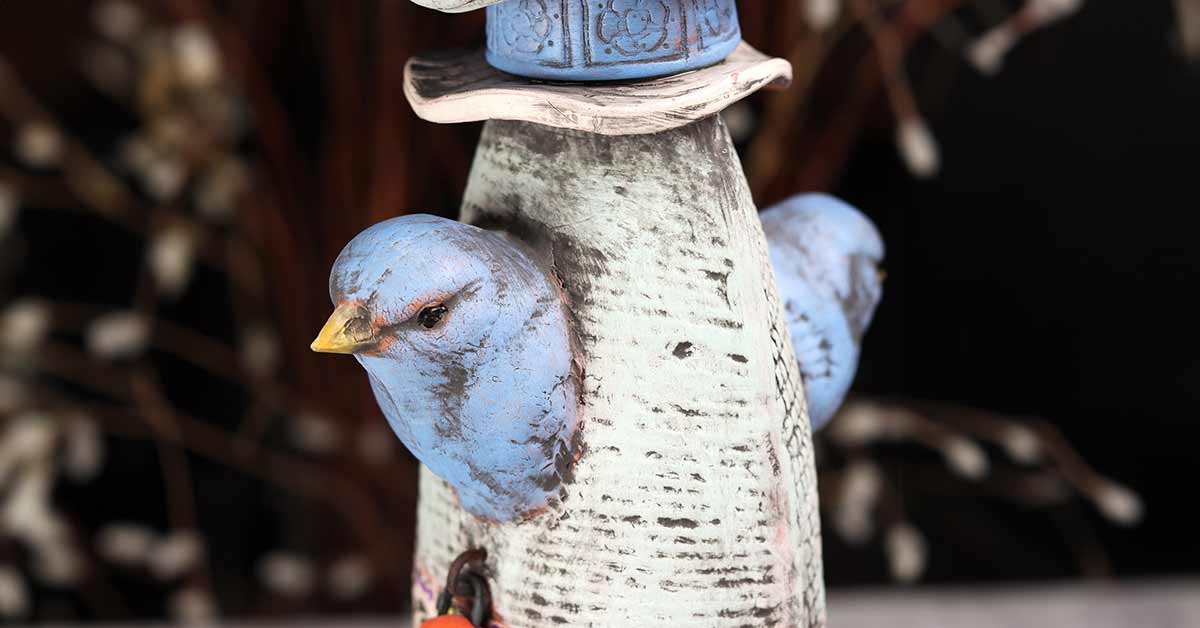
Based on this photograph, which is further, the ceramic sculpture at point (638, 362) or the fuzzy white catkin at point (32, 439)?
the fuzzy white catkin at point (32, 439)

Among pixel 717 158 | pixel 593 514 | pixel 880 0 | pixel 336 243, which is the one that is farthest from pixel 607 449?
pixel 880 0

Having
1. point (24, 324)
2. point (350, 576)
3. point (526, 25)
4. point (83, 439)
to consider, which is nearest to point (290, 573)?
point (350, 576)

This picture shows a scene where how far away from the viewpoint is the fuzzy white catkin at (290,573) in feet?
3.93

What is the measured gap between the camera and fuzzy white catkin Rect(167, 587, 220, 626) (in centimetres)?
118

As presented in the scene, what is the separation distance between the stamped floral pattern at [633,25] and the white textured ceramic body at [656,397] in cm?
4

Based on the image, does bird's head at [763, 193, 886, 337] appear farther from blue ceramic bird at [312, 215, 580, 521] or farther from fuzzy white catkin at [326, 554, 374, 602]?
fuzzy white catkin at [326, 554, 374, 602]

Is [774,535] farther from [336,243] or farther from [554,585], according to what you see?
[336,243]

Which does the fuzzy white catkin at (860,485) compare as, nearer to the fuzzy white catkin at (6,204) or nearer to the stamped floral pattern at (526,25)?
the stamped floral pattern at (526,25)

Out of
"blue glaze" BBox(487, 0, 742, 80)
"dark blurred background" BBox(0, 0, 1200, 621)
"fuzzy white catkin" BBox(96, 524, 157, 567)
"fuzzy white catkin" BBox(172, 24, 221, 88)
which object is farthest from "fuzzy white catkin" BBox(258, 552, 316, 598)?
"blue glaze" BBox(487, 0, 742, 80)

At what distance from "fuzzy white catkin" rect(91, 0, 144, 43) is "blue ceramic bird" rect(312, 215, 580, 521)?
61cm

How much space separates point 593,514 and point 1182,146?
3.00 ft

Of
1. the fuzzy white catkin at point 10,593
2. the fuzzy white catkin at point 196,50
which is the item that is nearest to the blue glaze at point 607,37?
the fuzzy white catkin at point 196,50

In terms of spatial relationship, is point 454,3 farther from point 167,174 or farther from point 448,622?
point 167,174

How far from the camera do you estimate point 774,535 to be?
2.24 feet
